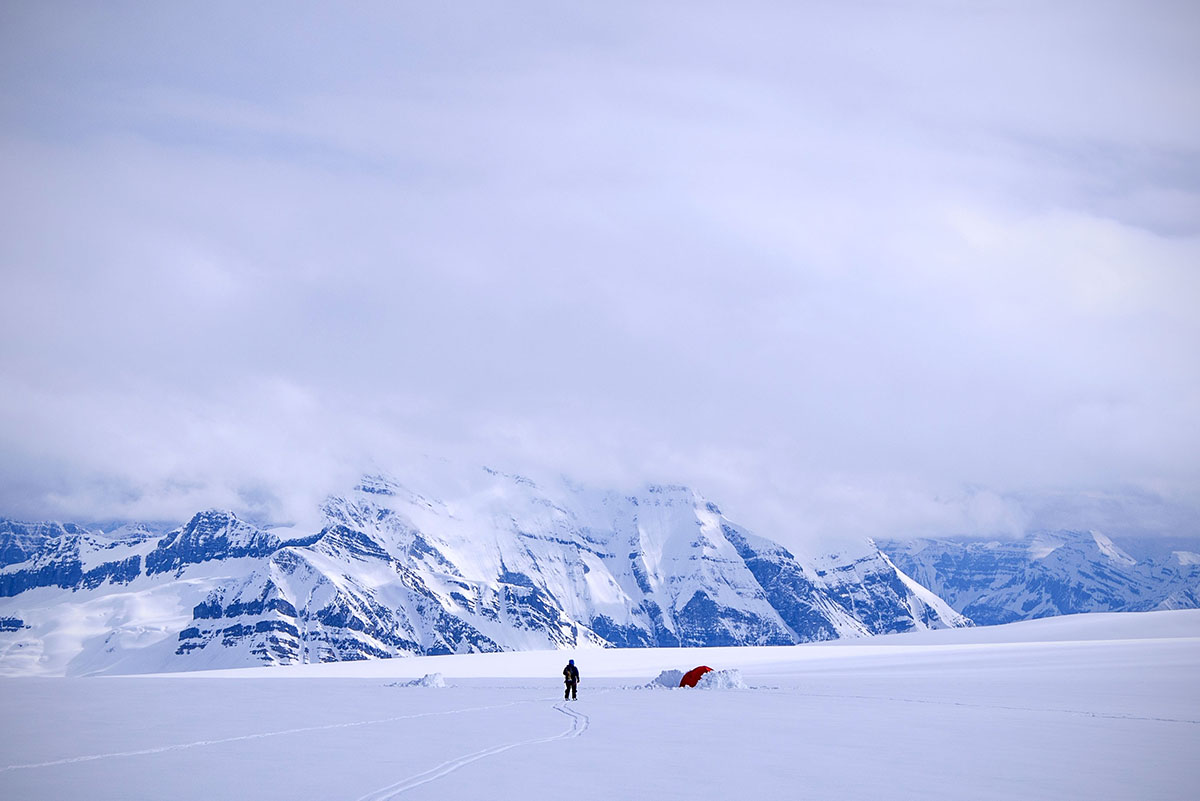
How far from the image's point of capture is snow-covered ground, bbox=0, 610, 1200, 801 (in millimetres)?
22203

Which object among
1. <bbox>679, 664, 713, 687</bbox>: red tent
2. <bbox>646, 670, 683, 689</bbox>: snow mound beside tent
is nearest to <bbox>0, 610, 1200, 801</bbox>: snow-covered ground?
<bbox>646, 670, 683, 689</bbox>: snow mound beside tent

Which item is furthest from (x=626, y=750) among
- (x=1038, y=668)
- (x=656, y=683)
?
(x=1038, y=668)

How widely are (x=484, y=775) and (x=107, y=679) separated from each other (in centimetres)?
6411

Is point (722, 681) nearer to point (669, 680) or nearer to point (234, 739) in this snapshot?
point (669, 680)

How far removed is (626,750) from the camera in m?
28.5

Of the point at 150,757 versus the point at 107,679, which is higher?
the point at 107,679

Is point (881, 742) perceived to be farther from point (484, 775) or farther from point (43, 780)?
point (43, 780)

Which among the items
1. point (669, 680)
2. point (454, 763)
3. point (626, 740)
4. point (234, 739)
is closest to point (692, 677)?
point (669, 680)

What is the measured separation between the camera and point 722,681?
56656 millimetres

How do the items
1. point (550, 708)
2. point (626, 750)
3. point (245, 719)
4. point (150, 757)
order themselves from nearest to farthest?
point (150, 757)
point (626, 750)
point (245, 719)
point (550, 708)

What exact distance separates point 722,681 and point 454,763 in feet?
110

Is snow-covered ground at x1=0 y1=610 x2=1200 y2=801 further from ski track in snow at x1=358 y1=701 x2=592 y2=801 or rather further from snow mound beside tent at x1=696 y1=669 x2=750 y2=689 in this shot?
snow mound beside tent at x1=696 y1=669 x2=750 y2=689

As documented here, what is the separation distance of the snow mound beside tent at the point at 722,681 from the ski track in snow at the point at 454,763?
773 inches

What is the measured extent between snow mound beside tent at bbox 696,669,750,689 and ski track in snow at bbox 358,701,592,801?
19.6 metres
